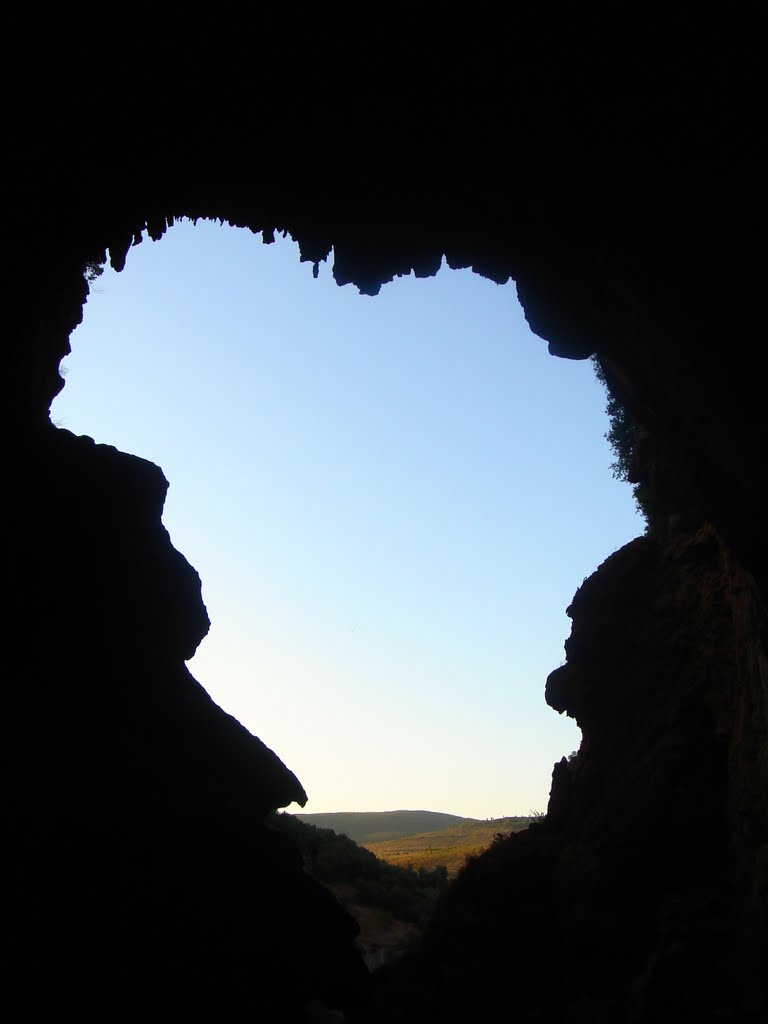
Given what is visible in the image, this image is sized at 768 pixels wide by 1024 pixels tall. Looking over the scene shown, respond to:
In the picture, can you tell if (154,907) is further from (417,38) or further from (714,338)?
(417,38)

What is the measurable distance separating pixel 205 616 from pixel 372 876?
73.8ft

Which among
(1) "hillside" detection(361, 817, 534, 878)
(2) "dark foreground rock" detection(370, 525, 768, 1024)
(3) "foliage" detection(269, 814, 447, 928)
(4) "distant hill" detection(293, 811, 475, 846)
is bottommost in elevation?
(4) "distant hill" detection(293, 811, 475, 846)

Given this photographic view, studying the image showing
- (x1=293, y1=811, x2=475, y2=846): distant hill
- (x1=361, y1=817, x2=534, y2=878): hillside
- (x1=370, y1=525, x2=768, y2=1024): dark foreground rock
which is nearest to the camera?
(x1=370, y1=525, x2=768, y2=1024): dark foreground rock

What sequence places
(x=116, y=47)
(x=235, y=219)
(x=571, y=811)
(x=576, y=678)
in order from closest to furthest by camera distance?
(x=116, y=47)
(x=235, y=219)
(x=571, y=811)
(x=576, y=678)

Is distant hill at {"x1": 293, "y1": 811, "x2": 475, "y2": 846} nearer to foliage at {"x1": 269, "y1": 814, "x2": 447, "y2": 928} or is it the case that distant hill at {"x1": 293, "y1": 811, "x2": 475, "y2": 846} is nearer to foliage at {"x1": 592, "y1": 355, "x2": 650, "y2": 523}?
foliage at {"x1": 269, "y1": 814, "x2": 447, "y2": 928}

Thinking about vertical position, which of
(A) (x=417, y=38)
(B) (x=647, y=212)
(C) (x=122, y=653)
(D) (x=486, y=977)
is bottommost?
(D) (x=486, y=977)

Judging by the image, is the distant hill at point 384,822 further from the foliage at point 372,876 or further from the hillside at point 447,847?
the foliage at point 372,876

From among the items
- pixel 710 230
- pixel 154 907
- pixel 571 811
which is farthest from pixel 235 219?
pixel 571 811

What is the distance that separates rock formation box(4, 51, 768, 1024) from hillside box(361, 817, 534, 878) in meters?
19.2

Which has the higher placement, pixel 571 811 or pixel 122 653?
pixel 122 653

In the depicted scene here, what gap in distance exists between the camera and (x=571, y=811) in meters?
18.5

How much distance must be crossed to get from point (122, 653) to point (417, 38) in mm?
11837

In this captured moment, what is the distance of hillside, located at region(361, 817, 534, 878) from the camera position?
43375 mm

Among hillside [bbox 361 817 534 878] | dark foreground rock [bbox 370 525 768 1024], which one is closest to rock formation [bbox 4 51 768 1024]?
dark foreground rock [bbox 370 525 768 1024]
